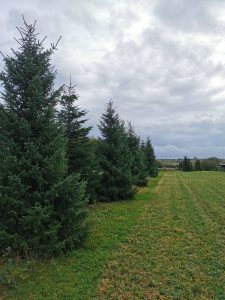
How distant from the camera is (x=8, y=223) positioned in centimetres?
844

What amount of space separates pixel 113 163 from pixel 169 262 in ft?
39.2

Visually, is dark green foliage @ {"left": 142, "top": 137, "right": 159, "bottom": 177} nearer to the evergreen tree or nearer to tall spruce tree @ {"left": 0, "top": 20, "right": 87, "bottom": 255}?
the evergreen tree

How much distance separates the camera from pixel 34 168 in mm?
8609

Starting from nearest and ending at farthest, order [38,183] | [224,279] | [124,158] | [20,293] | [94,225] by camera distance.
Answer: [20,293]
[224,279]
[38,183]
[94,225]
[124,158]

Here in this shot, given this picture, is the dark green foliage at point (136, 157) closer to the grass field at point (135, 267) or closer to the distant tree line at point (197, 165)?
the grass field at point (135, 267)

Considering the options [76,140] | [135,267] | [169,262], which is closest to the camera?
[135,267]

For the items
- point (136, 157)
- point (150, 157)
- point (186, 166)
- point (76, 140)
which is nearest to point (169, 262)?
→ point (76, 140)

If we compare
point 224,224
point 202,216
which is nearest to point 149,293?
point 224,224

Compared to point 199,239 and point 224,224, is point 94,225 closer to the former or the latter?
point 199,239

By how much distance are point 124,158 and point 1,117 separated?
473 inches

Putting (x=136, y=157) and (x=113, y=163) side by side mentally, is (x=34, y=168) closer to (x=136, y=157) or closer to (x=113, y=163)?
(x=113, y=163)

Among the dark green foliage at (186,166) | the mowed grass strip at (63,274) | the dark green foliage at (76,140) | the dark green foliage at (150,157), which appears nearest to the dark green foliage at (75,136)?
the dark green foliage at (76,140)

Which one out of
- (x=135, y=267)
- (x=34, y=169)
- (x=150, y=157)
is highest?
(x=150, y=157)

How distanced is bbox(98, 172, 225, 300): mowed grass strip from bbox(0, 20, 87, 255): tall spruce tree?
1572mm
